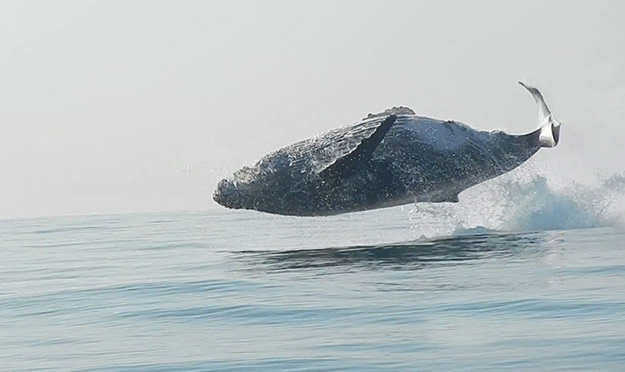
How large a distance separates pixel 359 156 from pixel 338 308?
7.01 metres

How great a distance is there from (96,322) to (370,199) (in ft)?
27.1

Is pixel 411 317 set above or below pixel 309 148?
below

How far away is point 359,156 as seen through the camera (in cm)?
2050

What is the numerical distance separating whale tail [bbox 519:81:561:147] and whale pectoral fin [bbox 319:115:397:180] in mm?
2740

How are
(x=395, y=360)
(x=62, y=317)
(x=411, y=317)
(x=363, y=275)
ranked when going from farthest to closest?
1. (x=363, y=275)
2. (x=62, y=317)
3. (x=411, y=317)
4. (x=395, y=360)

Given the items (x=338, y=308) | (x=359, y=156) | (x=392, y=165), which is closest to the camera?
(x=338, y=308)

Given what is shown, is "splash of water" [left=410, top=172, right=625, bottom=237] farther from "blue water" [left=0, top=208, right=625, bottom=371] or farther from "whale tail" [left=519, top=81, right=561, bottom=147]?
"whale tail" [left=519, top=81, right=561, bottom=147]

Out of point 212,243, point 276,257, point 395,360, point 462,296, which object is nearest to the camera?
point 395,360

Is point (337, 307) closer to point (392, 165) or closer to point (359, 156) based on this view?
point (359, 156)

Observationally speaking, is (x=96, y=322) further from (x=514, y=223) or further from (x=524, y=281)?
(x=514, y=223)

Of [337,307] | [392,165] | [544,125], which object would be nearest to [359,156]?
[392,165]

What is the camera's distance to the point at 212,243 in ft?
92.1

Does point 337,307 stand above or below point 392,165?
below

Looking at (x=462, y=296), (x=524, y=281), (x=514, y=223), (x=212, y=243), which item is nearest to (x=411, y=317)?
(x=462, y=296)
